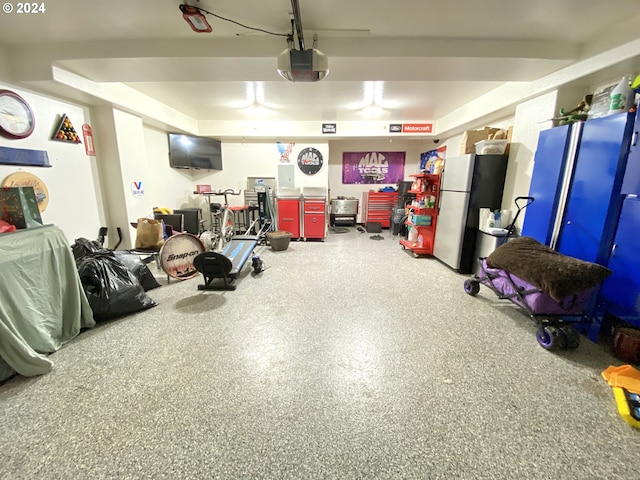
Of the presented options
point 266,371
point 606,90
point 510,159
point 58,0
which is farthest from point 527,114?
point 58,0

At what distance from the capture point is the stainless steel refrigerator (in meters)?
3.46

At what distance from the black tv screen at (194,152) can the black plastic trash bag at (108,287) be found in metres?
3.58

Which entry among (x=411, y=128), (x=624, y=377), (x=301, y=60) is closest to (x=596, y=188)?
(x=624, y=377)

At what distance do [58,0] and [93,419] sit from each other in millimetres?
3056

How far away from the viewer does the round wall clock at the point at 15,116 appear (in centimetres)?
253

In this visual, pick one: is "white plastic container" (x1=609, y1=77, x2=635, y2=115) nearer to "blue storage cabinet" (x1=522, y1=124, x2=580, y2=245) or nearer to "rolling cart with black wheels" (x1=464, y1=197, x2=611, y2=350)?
"blue storage cabinet" (x1=522, y1=124, x2=580, y2=245)

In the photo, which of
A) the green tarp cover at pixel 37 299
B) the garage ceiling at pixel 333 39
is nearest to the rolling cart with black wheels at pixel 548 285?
the garage ceiling at pixel 333 39

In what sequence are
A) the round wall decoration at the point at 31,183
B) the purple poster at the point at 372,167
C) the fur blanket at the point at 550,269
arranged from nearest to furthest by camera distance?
1. the fur blanket at the point at 550,269
2. the round wall decoration at the point at 31,183
3. the purple poster at the point at 372,167

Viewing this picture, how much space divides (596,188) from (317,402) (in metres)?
3.03

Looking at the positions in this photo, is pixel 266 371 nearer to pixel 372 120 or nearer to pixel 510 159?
pixel 510 159

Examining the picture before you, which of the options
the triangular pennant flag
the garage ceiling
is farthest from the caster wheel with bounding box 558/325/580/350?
the triangular pennant flag

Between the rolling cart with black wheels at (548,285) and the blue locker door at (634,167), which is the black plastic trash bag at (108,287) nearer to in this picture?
the rolling cart with black wheels at (548,285)

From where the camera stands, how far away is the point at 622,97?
207 cm

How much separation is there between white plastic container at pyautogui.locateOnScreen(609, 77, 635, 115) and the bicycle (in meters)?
5.03
